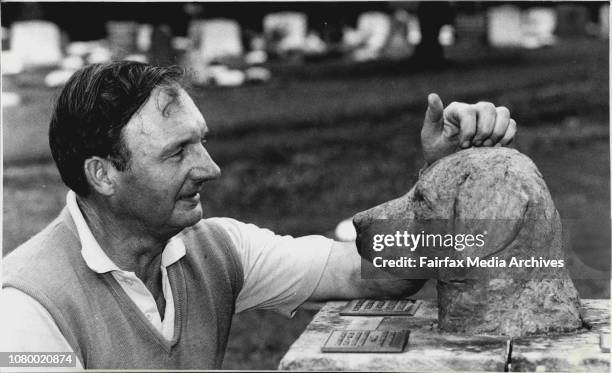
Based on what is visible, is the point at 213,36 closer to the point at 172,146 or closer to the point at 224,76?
the point at 224,76

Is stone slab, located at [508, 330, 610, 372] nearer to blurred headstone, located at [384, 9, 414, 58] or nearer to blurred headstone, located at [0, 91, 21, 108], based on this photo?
blurred headstone, located at [0, 91, 21, 108]

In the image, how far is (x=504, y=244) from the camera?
241 centimetres

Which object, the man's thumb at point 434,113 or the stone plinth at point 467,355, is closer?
the stone plinth at point 467,355

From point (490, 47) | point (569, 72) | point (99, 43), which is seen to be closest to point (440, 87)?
point (490, 47)

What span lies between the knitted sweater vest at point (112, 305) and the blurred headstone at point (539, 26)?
2948mm

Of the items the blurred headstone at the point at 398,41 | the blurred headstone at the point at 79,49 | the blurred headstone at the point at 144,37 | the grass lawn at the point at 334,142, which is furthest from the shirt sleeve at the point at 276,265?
the blurred headstone at the point at 398,41

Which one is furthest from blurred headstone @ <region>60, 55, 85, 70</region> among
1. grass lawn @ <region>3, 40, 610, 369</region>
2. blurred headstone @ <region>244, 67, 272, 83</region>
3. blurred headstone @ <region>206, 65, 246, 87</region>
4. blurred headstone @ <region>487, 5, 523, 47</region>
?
blurred headstone @ <region>487, 5, 523, 47</region>

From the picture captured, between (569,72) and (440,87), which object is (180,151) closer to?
(440,87)

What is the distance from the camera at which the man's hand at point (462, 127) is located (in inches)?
103

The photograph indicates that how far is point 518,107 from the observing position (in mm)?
6141

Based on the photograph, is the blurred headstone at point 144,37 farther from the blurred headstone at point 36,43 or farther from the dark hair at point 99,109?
the dark hair at point 99,109

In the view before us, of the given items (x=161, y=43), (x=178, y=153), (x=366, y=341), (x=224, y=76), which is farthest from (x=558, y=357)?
(x=224, y=76)

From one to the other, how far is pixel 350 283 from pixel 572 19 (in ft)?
8.63

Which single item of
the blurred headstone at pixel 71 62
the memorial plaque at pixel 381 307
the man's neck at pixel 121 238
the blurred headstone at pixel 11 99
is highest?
the blurred headstone at pixel 71 62
